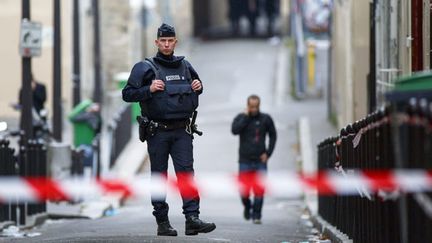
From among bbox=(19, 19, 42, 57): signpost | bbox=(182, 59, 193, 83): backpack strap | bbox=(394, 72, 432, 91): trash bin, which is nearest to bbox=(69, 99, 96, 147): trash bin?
bbox=(19, 19, 42, 57): signpost

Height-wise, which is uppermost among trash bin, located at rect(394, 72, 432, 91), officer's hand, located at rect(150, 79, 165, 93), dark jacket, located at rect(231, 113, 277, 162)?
officer's hand, located at rect(150, 79, 165, 93)

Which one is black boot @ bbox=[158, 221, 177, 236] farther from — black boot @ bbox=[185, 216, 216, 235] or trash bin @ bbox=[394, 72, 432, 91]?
trash bin @ bbox=[394, 72, 432, 91]

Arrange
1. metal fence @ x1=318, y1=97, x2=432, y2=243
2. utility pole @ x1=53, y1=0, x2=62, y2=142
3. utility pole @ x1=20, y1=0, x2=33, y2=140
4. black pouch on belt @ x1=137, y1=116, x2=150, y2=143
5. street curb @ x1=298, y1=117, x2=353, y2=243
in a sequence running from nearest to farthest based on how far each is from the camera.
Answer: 1. metal fence @ x1=318, y1=97, x2=432, y2=243
2. black pouch on belt @ x1=137, y1=116, x2=150, y2=143
3. street curb @ x1=298, y1=117, x2=353, y2=243
4. utility pole @ x1=20, y1=0, x2=33, y2=140
5. utility pole @ x1=53, y1=0, x2=62, y2=142

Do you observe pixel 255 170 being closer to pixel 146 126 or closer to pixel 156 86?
pixel 146 126

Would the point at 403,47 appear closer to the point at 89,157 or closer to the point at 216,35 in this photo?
the point at 89,157

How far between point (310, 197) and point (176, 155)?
1181 cm

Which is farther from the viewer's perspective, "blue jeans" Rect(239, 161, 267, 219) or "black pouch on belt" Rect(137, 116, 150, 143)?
"blue jeans" Rect(239, 161, 267, 219)

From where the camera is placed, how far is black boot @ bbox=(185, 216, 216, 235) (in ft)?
45.6

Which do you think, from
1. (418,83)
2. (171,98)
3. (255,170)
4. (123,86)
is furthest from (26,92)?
(418,83)

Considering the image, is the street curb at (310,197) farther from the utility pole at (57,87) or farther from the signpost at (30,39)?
the signpost at (30,39)

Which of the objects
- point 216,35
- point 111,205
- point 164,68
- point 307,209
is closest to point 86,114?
point 111,205

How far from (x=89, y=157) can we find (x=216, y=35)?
32936 millimetres

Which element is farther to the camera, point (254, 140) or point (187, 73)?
point (254, 140)

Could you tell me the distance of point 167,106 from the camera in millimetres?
13750
